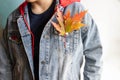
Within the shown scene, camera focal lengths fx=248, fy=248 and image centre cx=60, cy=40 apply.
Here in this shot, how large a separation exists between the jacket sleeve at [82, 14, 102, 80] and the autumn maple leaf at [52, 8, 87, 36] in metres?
0.03

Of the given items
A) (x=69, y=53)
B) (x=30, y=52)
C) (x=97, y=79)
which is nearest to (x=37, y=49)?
(x=30, y=52)

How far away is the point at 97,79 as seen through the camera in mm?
1076

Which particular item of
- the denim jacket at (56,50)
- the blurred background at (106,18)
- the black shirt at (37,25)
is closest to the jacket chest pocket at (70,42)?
the denim jacket at (56,50)

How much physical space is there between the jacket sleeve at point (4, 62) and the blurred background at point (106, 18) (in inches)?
5.5

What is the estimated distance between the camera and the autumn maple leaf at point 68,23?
0.96 metres

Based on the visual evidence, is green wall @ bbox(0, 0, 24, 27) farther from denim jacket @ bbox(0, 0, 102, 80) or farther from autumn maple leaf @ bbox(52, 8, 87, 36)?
autumn maple leaf @ bbox(52, 8, 87, 36)

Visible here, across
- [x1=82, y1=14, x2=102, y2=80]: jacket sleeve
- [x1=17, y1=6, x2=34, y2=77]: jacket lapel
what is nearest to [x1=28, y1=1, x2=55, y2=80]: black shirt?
[x1=17, y1=6, x2=34, y2=77]: jacket lapel

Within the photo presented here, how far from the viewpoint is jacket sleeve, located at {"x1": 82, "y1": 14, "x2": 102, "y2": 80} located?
3.26 ft

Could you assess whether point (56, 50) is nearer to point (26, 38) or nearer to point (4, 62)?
point (26, 38)

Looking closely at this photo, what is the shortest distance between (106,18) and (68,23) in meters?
0.31

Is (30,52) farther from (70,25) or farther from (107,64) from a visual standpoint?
(107,64)

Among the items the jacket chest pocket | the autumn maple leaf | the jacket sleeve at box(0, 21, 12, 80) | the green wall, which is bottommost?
the jacket sleeve at box(0, 21, 12, 80)

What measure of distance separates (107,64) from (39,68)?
1.36 feet

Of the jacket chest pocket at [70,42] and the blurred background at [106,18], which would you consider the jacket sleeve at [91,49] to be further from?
the blurred background at [106,18]
